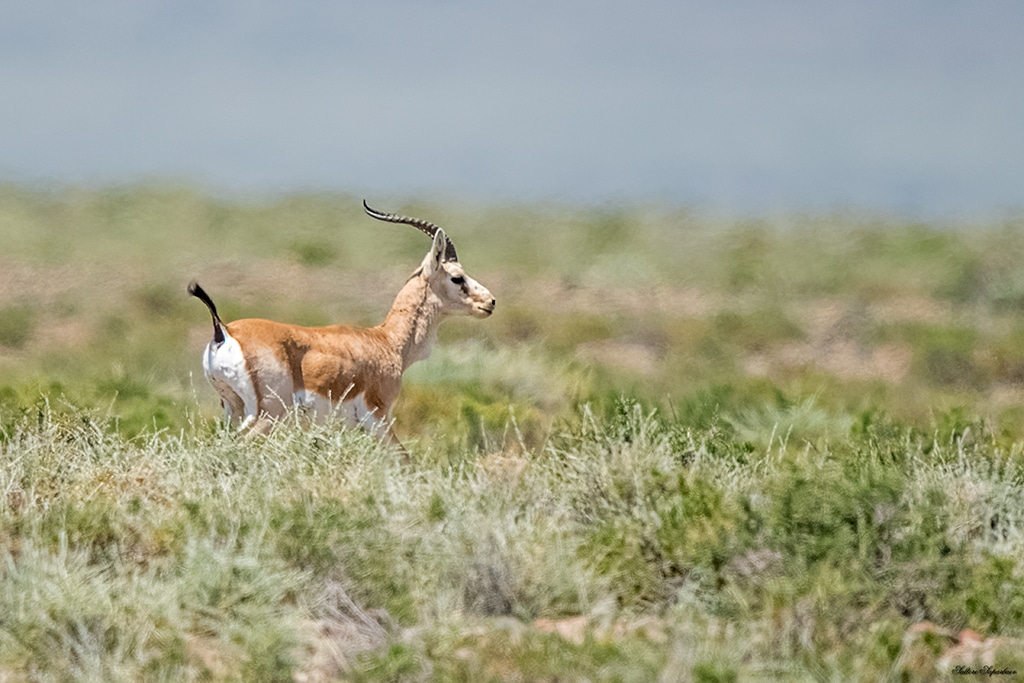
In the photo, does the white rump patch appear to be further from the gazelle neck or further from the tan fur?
the gazelle neck

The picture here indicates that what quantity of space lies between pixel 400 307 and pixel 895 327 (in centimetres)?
2066

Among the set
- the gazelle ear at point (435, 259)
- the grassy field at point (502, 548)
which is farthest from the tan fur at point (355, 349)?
the grassy field at point (502, 548)

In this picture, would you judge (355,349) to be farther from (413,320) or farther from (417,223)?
(417,223)

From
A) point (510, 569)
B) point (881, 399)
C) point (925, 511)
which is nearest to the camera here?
point (510, 569)

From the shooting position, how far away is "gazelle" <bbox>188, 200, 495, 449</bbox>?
9195 mm

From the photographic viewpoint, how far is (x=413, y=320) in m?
10.7

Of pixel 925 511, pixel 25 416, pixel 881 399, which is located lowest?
pixel 881 399

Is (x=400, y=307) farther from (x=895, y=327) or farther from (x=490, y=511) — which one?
(x=895, y=327)

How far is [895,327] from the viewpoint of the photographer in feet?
97.0

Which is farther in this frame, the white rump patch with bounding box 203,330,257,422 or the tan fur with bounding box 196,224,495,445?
the tan fur with bounding box 196,224,495,445

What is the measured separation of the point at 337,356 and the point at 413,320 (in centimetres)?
113

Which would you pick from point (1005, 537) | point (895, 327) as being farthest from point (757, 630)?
point (895, 327)

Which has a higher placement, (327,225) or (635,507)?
(635,507)

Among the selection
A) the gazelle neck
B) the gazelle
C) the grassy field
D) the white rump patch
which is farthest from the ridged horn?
the grassy field
